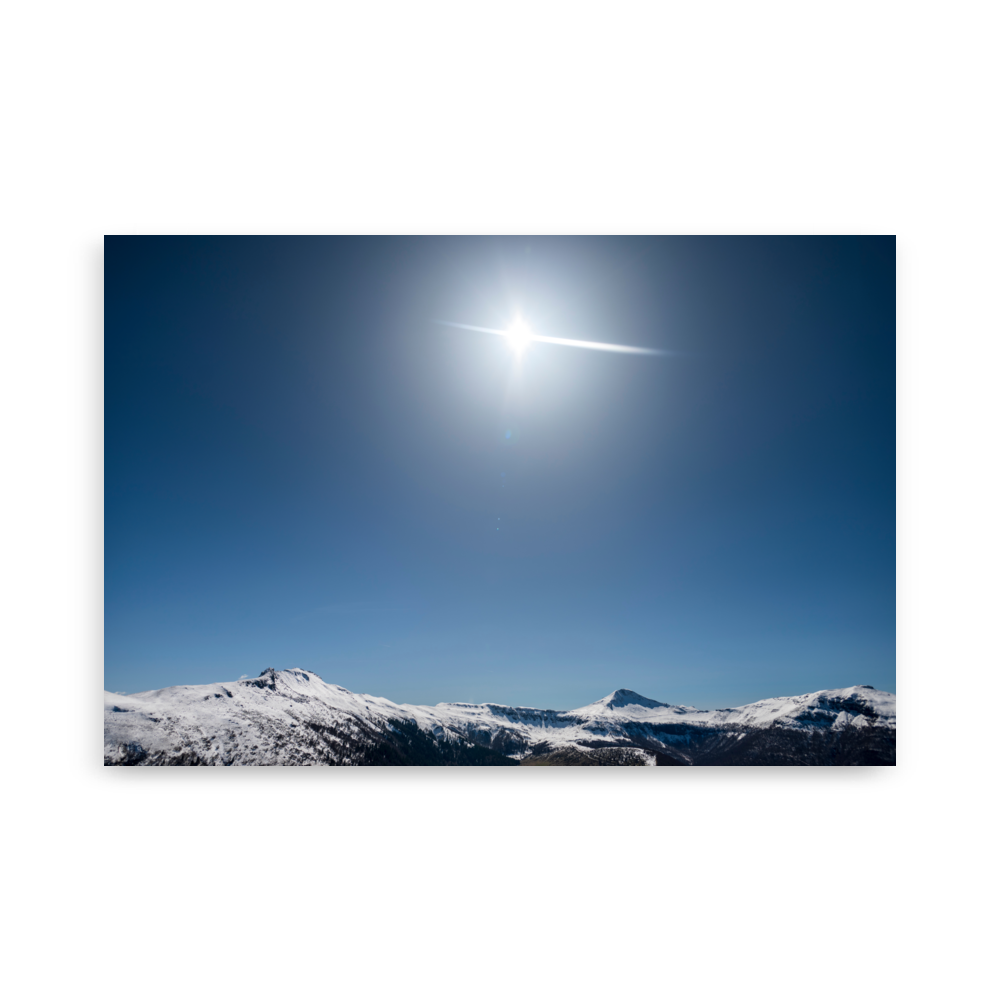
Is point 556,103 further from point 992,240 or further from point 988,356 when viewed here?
point 988,356

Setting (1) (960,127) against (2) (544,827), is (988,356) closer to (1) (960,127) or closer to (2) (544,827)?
(1) (960,127)

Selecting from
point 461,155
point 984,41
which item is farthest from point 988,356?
point 461,155

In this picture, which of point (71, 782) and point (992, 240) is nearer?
point (71, 782)

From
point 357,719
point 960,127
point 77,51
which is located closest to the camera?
point 77,51

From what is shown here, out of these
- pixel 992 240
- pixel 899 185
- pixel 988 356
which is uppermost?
pixel 899 185

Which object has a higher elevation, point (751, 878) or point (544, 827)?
point (544, 827)

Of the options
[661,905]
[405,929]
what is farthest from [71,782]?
[661,905]

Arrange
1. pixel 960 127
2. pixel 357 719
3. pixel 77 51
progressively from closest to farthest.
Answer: pixel 77 51 < pixel 960 127 < pixel 357 719
